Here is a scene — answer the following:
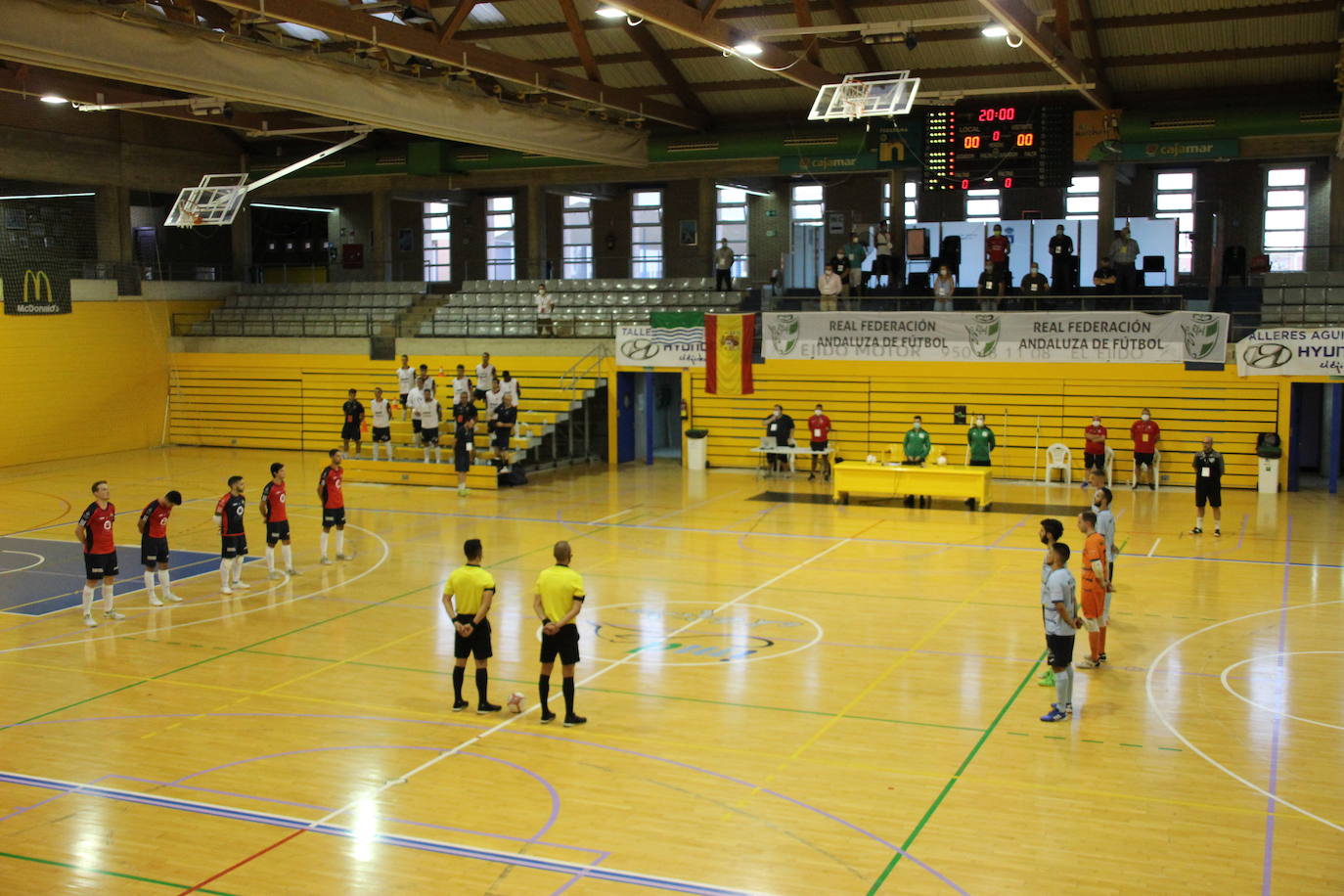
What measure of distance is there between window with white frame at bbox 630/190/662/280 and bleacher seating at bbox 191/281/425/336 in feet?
21.7

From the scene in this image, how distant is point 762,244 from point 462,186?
8.62m

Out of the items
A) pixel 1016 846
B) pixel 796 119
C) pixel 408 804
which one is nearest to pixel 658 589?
pixel 408 804

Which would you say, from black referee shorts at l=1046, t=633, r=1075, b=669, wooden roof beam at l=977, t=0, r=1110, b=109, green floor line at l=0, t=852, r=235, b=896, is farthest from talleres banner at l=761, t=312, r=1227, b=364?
A: green floor line at l=0, t=852, r=235, b=896

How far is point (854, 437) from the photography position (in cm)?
2702

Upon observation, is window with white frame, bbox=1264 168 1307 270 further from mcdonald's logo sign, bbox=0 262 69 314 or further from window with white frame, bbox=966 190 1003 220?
mcdonald's logo sign, bbox=0 262 69 314

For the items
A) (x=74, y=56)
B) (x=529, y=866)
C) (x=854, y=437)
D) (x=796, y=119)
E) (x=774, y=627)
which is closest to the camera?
(x=529, y=866)

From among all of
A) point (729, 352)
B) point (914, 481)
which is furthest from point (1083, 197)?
point (914, 481)

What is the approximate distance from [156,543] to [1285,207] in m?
27.0

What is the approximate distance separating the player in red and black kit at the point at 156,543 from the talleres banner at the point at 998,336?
1502 centimetres

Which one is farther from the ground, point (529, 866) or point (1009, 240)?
point (1009, 240)

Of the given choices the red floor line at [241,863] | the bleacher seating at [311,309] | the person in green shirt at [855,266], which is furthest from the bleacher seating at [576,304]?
the red floor line at [241,863]

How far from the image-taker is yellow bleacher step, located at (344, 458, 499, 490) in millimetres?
24812

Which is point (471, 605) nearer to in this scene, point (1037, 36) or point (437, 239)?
point (1037, 36)

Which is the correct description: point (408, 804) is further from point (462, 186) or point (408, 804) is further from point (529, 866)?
point (462, 186)
